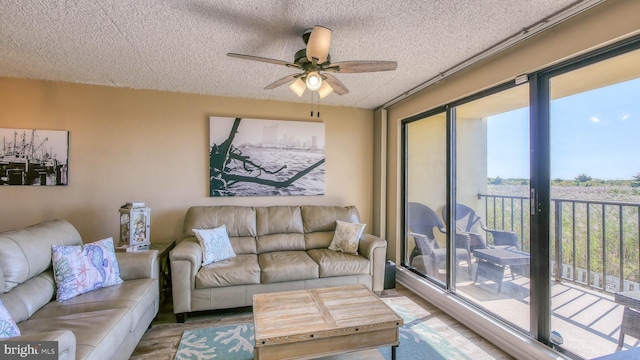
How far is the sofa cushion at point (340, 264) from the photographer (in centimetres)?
298

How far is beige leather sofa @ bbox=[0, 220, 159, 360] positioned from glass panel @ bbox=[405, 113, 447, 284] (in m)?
2.98

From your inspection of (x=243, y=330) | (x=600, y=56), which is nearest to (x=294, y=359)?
(x=243, y=330)

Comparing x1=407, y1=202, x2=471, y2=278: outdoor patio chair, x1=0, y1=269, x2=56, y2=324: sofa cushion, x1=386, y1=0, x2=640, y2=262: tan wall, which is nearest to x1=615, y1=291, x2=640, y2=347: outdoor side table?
x1=407, y1=202, x2=471, y2=278: outdoor patio chair

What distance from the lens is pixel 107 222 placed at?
3.32m

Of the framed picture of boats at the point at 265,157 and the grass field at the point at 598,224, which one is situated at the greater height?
the framed picture of boats at the point at 265,157

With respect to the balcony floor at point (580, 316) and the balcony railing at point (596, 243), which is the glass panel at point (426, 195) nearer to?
the balcony floor at point (580, 316)

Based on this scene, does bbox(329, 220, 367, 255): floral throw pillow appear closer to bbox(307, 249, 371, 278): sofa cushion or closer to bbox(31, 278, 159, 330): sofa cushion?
bbox(307, 249, 371, 278): sofa cushion

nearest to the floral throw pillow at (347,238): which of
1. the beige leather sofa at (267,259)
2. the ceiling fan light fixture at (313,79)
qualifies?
the beige leather sofa at (267,259)

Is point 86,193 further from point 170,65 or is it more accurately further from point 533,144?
point 533,144

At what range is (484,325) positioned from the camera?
237 cm

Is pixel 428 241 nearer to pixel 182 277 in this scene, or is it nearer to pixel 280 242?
pixel 280 242

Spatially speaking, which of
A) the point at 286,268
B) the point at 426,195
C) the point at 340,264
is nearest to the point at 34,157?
the point at 286,268

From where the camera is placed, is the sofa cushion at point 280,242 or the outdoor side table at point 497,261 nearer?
the outdoor side table at point 497,261

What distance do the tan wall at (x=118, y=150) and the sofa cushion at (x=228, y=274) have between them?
3.60 ft
